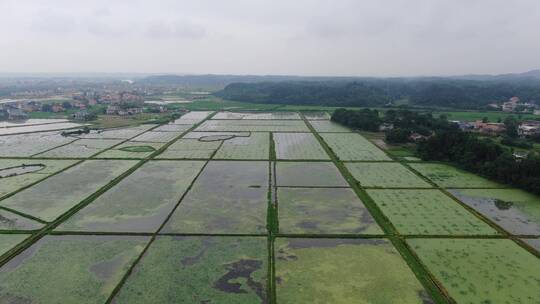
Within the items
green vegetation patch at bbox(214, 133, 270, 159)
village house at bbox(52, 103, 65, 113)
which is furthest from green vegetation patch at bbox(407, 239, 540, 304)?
village house at bbox(52, 103, 65, 113)

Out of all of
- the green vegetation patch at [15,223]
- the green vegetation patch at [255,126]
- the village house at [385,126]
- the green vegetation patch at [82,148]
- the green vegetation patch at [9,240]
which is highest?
the village house at [385,126]

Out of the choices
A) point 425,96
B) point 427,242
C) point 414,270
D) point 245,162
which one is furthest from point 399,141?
point 425,96

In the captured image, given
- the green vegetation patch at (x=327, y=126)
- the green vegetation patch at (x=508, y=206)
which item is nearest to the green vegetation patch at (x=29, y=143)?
the green vegetation patch at (x=327, y=126)

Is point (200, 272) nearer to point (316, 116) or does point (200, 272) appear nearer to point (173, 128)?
point (173, 128)

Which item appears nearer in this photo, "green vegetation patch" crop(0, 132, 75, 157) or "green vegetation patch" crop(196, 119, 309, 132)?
"green vegetation patch" crop(0, 132, 75, 157)

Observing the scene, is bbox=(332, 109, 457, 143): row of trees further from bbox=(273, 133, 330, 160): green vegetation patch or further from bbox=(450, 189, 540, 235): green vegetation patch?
bbox=(450, 189, 540, 235): green vegetation patch

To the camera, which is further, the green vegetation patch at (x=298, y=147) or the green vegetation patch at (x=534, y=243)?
the green vegetation patch at (x=298, y=147)

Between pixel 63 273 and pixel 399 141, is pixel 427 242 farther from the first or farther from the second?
pixel 399 141

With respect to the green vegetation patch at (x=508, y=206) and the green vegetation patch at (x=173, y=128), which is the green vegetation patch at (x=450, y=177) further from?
the green vegetation patch at (x=173, y=128)
